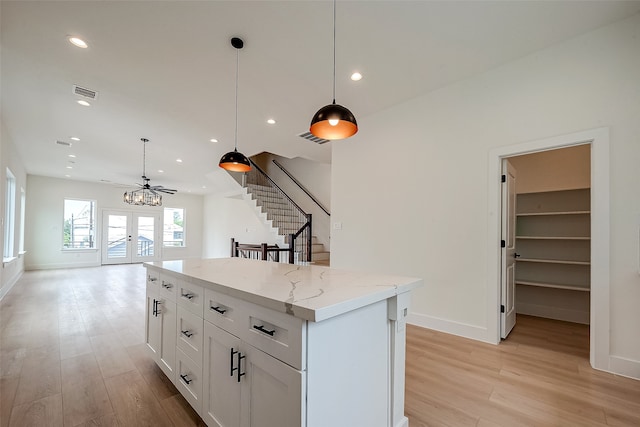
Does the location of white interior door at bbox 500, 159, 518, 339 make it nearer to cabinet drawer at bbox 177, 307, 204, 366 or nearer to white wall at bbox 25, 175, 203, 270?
cabinet drawer at bbox 177, 307, 204, 366

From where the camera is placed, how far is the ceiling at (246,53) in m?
2.24

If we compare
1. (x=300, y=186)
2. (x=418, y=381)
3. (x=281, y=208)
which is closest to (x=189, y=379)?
(x=418, y=381)

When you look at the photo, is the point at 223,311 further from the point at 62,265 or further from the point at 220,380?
the point at 62,265

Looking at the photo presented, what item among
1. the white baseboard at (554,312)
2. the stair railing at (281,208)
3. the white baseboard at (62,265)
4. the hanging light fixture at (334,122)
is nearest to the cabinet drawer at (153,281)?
the hanging light fixture at (334,122)

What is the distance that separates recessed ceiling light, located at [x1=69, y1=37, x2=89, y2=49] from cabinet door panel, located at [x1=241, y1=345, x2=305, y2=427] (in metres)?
3.20

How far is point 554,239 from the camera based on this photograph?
13.0 ft

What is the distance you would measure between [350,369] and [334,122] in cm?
149

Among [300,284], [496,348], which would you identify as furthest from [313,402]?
[496,348]

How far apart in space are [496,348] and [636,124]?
2.37 meters

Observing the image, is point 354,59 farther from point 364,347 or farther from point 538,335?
point 538,335

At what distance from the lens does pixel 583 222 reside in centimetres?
376

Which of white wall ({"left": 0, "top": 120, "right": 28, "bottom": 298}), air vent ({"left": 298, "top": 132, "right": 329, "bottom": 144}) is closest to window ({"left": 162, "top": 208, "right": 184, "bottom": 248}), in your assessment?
white wall ({"left": 0, "top": 120, "right": 28, "bottom": 298})

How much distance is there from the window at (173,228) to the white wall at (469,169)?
9.31m

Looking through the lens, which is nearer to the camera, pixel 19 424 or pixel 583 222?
pixel 19 424
